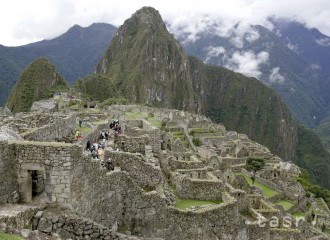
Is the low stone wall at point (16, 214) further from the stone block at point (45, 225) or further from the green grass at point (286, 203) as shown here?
the green grass at point (286, 203)

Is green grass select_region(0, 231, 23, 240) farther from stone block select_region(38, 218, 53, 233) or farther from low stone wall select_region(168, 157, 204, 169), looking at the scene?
low stone wall select_region(168, 157, 204, 169)

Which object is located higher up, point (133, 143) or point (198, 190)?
point (133, 143)

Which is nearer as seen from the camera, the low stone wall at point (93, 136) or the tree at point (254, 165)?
the low stone wall at point (93, 136)

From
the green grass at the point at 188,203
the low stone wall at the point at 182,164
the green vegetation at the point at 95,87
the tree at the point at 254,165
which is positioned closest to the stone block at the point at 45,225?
the green grass at the point at 188,203

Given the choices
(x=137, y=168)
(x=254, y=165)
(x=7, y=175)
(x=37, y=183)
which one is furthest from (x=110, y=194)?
(x=254, y=165)

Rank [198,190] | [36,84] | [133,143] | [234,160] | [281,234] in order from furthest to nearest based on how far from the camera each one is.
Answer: [36,84], [234,160], [281,234], [133,143], [198,190]

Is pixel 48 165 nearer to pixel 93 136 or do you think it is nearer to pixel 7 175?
pixel 7 175

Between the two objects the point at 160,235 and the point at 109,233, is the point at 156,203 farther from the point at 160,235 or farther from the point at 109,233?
the point at 109,233
